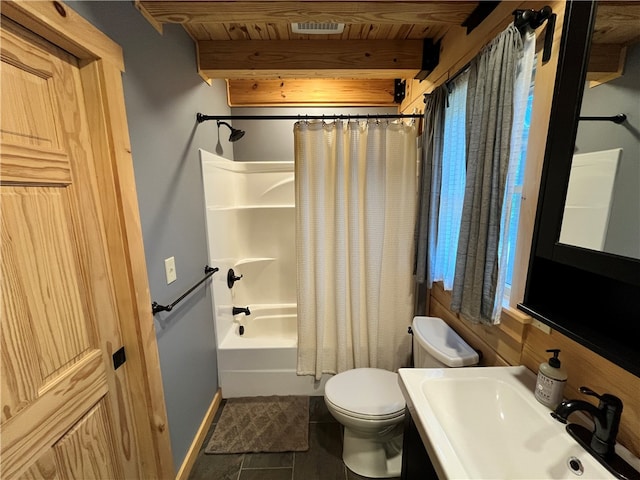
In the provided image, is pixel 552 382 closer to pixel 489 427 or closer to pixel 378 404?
pixel 489 427

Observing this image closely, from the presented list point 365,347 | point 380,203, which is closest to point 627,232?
point 380,203

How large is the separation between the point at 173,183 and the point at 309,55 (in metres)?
1.20

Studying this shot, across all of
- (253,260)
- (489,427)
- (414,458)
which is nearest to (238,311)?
(253,260)

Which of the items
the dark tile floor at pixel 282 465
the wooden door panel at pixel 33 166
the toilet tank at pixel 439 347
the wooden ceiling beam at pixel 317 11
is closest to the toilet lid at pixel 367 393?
the toilet tank at pixel 439 347

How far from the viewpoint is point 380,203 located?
1.78 m

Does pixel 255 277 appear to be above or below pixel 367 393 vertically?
above

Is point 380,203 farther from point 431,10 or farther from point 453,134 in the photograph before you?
point 431,10

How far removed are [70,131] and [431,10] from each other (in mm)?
1557

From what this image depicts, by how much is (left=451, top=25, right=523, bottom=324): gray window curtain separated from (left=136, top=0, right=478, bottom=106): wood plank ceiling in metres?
0.47

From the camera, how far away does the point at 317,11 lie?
1.25 m

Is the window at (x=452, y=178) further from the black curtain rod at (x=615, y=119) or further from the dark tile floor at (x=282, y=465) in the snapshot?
the dark tile floor at (x=282, y=465)

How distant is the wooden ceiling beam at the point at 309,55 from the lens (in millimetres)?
1720

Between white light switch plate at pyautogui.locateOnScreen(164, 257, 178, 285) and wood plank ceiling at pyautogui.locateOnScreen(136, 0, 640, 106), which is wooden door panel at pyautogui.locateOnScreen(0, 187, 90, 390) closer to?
white light switch plate at pyautogui.locateOnScreen(164, 257, 178, 285)

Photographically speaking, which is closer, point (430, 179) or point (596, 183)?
point (596, 183)
